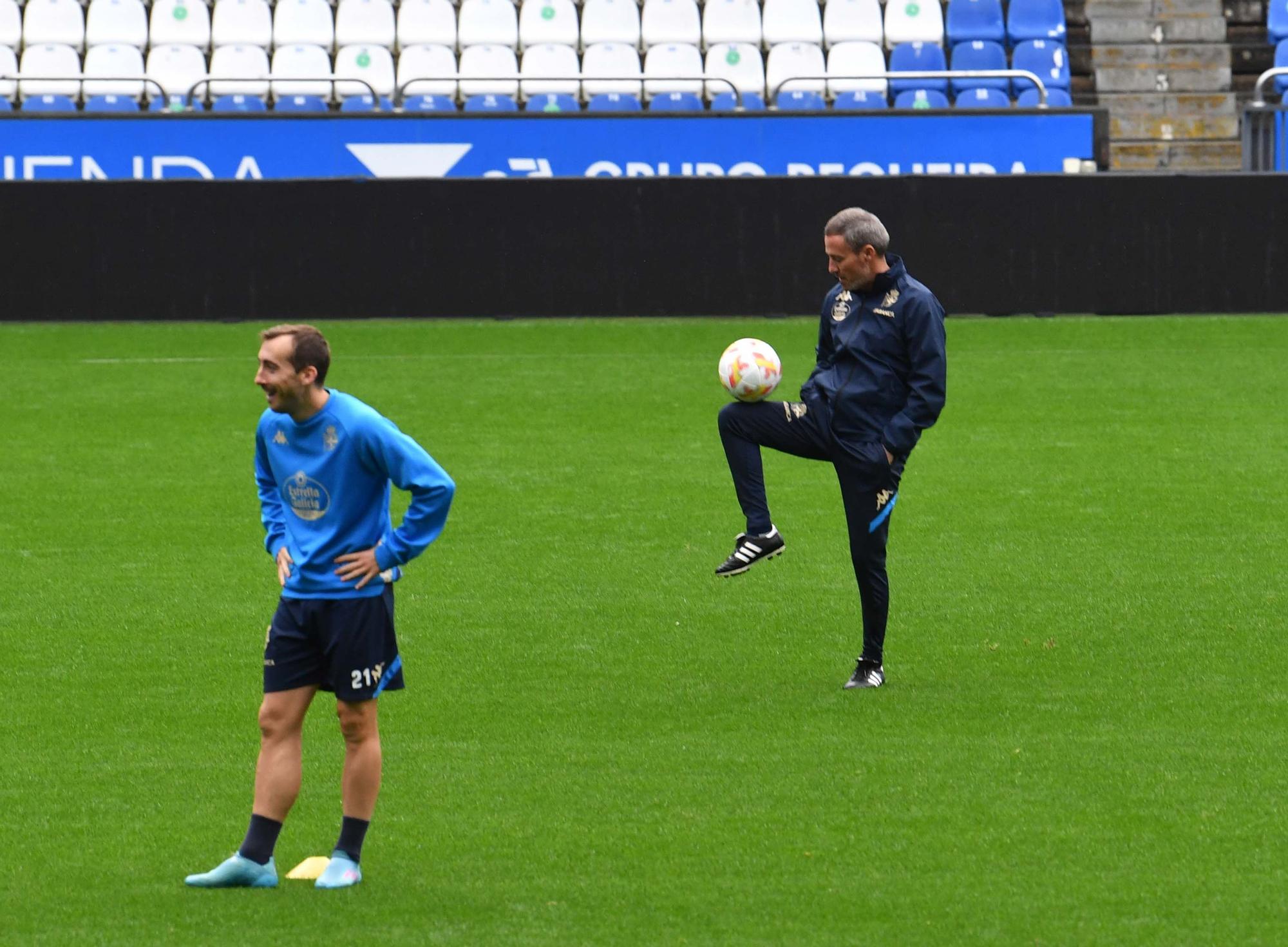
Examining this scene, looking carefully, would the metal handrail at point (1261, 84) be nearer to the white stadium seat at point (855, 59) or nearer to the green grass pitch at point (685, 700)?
the white stadium seat at point (855, 59)

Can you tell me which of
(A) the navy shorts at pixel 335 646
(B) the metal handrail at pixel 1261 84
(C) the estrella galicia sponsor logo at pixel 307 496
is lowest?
(A) the navy shorts at pixel 335 646

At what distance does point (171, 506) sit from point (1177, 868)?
8197 mm

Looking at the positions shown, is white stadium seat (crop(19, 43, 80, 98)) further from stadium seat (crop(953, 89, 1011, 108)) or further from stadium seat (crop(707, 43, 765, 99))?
stadium seat (crop(953, 89, 1011, 108))

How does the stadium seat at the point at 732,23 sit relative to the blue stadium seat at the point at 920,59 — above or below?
above

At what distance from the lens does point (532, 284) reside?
22844 millimetres

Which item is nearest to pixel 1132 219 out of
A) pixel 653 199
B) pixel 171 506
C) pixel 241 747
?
pixel 653 199

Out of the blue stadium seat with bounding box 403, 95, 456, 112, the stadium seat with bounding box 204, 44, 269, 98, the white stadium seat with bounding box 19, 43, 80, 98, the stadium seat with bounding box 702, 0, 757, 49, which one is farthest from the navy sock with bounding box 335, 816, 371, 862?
the stadium seat with bounding box 702, 0, 757, 49

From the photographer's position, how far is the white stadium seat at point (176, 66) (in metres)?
25.9

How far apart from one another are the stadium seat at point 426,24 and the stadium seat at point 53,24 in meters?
4.37

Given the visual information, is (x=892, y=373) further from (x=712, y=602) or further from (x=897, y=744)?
(x=712, y=602)

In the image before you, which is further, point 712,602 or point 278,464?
point 712,602

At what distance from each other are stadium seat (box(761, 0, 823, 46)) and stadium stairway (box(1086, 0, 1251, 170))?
4.12m

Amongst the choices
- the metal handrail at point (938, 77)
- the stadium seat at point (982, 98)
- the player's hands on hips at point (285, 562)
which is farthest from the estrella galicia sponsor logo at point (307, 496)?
the stadium seat at point (982, 98)

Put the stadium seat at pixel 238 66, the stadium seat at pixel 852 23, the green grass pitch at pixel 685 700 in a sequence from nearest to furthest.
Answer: the green grass pitch at pixel 685 700
the stadium seat at pixel 238 66
the stadium seat at pixel 852 23
